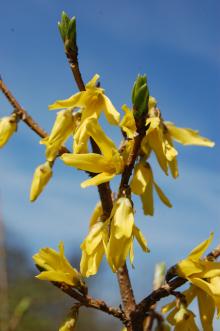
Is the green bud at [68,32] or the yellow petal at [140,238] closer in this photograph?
the yellow petal at [140,238]

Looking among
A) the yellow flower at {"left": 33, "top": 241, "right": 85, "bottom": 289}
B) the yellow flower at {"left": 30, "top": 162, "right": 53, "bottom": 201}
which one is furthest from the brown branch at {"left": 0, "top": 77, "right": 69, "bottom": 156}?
the yellow flower at {"left": 33, "top": 241, "right": 85, "bottom": 289}

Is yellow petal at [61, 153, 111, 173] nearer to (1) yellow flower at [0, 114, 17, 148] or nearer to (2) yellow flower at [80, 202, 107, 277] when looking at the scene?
(2) yellow flower at [80, 202, 107, 277]

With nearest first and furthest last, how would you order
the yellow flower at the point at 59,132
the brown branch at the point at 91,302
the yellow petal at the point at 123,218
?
the yellow petal at the point at 123,218 < the brown branch at the point at 91,302 < the yellow flower at the point at 59,132

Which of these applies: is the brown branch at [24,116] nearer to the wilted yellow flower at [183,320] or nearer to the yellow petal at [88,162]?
the yellow petal at [88,162]

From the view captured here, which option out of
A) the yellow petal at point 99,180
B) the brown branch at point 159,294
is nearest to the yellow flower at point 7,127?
the yellow petal at point 99,180

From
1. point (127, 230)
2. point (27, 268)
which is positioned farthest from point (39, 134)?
point (27, 268)

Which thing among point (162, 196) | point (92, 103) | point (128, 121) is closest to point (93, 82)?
point (92, 103)
